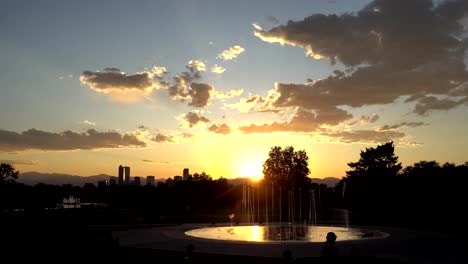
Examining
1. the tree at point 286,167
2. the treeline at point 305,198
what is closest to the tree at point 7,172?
the treeline at point 305,198

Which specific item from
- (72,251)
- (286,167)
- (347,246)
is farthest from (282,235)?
(286,167)

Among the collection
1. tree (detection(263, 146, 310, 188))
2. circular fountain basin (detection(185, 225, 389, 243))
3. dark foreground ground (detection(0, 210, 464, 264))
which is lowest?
circular fountain basin (detection(185, 225, 389, 243))

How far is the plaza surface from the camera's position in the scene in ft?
66.5

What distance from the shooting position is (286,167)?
9850cm

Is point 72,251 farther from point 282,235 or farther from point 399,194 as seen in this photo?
point 399,194

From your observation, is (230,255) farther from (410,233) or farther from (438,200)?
(438,200)

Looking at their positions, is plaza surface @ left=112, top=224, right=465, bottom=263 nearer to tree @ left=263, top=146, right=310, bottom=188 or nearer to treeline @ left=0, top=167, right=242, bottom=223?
treeline @ left=0, top=167, right=242, bottom=223

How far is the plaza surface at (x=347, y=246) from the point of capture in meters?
20.3

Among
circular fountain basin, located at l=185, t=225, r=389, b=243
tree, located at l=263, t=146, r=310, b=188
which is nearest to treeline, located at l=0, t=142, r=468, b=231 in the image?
tree, located at l=263, t=146, r=310, b=188

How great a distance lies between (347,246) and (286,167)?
7543cm

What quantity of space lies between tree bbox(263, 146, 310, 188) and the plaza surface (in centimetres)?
6758

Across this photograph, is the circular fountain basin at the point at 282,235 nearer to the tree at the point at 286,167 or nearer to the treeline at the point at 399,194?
the treeline at the point at 399,194

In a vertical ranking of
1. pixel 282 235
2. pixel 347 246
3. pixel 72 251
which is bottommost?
pixel 282 235

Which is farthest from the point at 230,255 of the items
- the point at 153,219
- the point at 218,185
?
the point at 218,185
